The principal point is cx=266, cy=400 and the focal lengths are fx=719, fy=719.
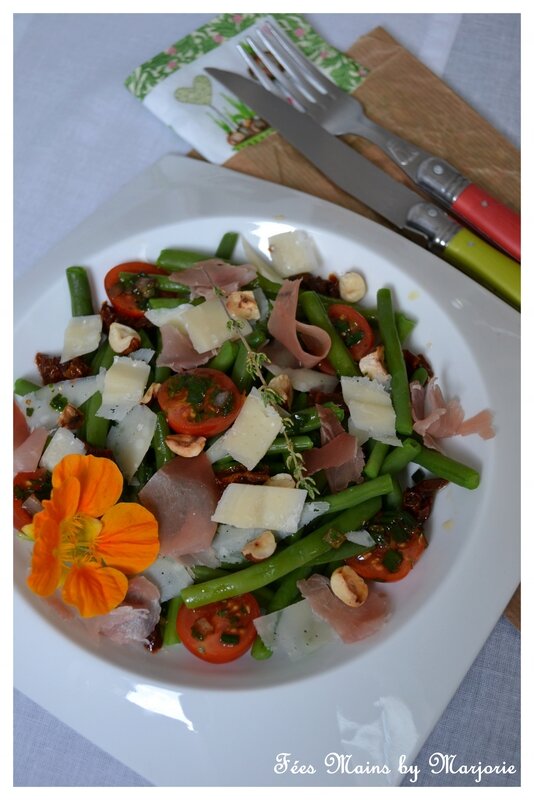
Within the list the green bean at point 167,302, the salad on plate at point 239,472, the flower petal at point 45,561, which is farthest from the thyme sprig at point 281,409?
the flower petal at point 45,561

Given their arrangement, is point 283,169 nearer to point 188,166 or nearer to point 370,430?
point 188,166

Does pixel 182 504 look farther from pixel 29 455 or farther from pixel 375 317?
pixel 375 317

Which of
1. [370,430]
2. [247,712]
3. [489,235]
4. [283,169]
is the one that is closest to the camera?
[247,712]

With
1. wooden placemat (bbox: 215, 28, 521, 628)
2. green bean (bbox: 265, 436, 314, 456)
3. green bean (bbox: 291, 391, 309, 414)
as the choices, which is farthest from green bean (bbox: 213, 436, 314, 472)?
wooden placemat (bbox: 215, 28, 521, 628)

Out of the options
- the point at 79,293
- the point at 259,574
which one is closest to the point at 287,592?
the point at 259,574

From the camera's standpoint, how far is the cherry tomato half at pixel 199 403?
1913mm

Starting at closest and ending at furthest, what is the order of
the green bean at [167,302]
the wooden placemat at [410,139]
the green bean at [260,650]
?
the green bean at [260,650] → the green bean at [167,302] → the wooden placemat at [410,139]

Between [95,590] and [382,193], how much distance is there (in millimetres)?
1502

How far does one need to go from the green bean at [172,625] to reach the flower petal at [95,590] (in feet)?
0.50

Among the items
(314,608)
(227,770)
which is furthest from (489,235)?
(227,770)

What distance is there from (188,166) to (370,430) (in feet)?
3.95

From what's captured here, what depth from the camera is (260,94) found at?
100 inches

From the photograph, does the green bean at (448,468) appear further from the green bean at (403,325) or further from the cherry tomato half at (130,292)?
the cherry tomato half at (130,292)

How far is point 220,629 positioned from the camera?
1.83 m
